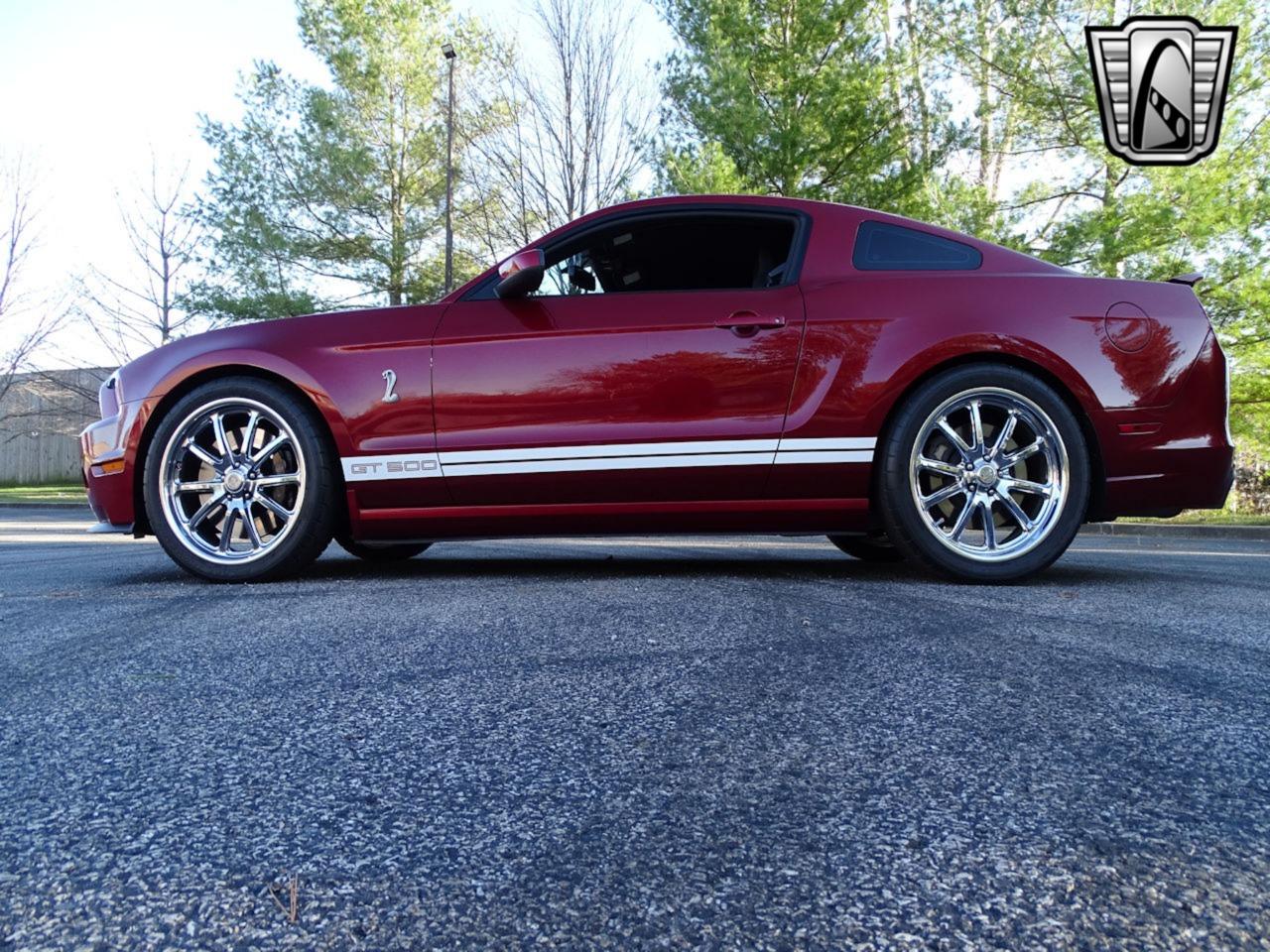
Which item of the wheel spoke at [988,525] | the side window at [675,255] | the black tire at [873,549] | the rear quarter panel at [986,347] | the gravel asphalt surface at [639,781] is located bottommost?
the black tire at [873,549]

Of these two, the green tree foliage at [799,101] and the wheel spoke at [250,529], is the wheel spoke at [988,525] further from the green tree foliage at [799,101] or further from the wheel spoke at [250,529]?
the green tree foliage at [799,101]

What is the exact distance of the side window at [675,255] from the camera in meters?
3.57

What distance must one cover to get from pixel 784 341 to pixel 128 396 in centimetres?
271

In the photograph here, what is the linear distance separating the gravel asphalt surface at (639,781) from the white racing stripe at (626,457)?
3.24 feet

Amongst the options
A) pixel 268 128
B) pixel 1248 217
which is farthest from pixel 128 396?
pixel 268 128

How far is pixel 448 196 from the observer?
1678 centimetres

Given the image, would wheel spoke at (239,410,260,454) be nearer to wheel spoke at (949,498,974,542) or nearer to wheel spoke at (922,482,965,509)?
wheel spoke at (922,482,965,509)

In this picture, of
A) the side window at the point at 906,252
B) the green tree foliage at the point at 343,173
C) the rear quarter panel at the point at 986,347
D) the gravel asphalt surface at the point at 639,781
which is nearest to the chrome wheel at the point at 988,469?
the rear quarter panel at the point at 986,347

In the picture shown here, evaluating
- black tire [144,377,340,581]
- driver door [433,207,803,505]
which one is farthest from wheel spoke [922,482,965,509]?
black tire [144,377,340,581]

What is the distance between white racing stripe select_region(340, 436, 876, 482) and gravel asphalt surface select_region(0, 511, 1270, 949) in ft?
3.24

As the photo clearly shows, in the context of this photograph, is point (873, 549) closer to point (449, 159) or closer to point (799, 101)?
point (799, 101)

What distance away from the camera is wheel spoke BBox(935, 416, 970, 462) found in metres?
3.20

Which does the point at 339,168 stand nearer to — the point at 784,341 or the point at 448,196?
the point at 448,196

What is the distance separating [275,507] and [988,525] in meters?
2.80
